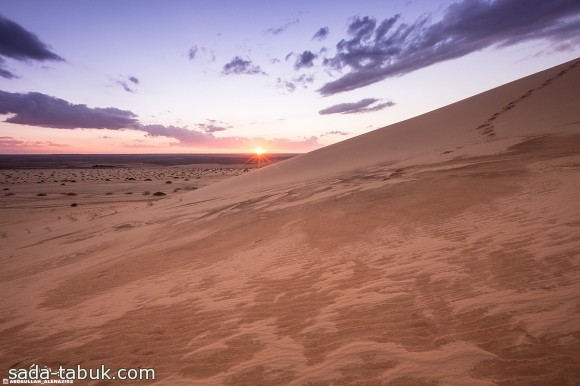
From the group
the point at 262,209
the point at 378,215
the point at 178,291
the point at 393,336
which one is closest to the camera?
the point at 393,336

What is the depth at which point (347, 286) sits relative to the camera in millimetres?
4207

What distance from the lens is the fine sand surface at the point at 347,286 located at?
2744 mm

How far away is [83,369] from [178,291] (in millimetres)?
1764

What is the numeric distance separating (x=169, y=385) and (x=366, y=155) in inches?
613

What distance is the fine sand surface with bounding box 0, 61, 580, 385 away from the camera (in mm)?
2744

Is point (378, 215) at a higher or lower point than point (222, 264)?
higher

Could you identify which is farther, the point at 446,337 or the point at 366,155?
the point at 366,155

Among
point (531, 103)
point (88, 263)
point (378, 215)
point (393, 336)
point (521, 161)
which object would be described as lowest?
point (88, 263)

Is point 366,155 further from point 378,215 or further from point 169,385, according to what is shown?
point 169,385

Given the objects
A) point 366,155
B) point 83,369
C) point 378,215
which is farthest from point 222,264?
point 366,155

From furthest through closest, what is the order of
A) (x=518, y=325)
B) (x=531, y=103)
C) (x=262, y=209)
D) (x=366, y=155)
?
(x=366, y=155)
(x=531, y=103)
(x=262, y=209)
(x=518, y=325)

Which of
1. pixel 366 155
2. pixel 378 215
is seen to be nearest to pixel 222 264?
pixel 378 215

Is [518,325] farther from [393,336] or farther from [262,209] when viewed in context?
[262,209]

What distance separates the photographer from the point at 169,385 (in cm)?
295
